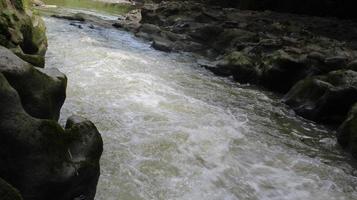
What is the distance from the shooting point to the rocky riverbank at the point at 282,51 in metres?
11.1

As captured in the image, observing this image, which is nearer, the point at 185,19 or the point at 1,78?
the point at 1,78

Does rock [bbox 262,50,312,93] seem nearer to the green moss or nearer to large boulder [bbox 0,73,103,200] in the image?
the green moss

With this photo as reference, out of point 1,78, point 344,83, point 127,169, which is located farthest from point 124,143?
point 344,83

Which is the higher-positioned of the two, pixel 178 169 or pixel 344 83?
pixel 344 83

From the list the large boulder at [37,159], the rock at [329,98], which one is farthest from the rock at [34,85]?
→ the rock at [329,98]

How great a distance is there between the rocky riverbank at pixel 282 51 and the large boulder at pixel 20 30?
627 cm

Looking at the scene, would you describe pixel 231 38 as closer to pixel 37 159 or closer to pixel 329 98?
pixel 329 98

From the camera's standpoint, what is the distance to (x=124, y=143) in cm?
753

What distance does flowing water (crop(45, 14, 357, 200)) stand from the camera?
6.55 m

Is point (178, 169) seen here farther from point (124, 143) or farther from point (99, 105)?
point (99, 105)

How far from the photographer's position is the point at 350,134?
923 centimetres

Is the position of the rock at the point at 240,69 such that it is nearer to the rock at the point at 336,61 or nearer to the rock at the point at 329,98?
the rock at the point at 336,61

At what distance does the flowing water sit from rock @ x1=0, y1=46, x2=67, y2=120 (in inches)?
50.1

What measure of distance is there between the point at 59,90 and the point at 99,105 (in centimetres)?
295
